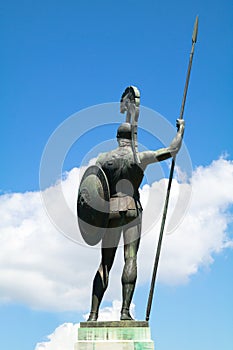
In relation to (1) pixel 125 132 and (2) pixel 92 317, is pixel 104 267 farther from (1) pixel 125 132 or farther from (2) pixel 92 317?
(1) pixel 125 132

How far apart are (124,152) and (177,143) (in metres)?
1.06

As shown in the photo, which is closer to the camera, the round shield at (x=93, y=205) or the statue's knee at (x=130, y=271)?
the statue's knee at (x=130, y=271)

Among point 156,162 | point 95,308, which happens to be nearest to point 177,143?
point 156,162

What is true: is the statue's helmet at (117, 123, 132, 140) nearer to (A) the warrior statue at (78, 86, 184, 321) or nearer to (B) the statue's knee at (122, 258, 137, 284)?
(A) the warrior statue at (78, 86, 184, 321)

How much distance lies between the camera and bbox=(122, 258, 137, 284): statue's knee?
10.9 meters

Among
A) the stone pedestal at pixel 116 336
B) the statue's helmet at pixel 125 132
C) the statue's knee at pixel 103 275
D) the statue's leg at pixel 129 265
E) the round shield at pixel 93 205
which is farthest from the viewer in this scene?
the statue's helmet at pixel 125 132

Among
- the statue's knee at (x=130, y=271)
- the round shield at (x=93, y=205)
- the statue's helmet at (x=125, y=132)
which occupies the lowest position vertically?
the statue's knee at (x=130, y=271)

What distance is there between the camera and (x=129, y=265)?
11008 millimetres

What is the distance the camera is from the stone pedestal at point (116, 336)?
1027cm

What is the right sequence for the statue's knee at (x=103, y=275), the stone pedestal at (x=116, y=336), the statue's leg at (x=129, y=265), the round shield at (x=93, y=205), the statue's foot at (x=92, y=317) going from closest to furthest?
the stone pedestal at (x=116, y=336), the statue's leg at (x=129, y=265), the statue's foot at (x=92, y=317), the round shield at (x=93, y=205), the statue's knee at (x=103, y=275)

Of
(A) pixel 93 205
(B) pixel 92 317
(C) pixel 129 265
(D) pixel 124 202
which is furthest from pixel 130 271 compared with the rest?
(A) pixel 93 205

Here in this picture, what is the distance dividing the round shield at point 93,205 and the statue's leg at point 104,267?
18cm

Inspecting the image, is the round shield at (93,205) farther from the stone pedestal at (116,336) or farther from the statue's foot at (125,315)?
the stone pedestal at (116,336)

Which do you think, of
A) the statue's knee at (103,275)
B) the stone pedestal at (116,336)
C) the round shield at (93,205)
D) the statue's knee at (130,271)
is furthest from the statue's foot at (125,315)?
the round shield at (93,205)
